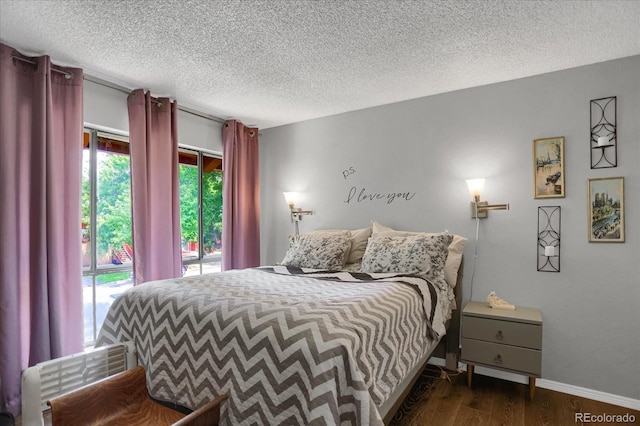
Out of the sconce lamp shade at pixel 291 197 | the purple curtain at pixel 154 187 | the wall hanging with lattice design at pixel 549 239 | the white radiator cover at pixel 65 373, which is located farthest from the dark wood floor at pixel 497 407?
the sconce lamp shade at pixel 291 197

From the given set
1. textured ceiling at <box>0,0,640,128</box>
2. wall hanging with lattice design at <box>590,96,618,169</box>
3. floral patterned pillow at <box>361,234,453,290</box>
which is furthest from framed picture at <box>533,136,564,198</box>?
floral patterned pillow at <box>361,234,453,290</box>

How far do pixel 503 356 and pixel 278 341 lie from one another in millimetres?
1763

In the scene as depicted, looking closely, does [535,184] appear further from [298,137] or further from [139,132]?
[139,132]

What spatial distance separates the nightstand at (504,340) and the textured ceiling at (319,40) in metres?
1.83

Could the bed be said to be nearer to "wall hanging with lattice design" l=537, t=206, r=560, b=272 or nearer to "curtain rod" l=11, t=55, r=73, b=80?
"wall hanging with lattice design" l=537, t=206, r=560, b=272

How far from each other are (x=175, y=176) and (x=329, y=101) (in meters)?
1.66

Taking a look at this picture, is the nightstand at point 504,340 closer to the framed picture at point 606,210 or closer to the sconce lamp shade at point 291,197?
the framed picture at point 606,210

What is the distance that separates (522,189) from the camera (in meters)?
2.66

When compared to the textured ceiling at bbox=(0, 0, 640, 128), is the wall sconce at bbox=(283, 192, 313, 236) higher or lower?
lower

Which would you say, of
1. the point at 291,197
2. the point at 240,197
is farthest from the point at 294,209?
the point at 240,197

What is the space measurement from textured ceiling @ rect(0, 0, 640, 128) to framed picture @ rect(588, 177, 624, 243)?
0.90 metres

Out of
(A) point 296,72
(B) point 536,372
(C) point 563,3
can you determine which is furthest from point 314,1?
(B) point 536,372

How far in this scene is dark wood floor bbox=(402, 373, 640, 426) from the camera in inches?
80.8

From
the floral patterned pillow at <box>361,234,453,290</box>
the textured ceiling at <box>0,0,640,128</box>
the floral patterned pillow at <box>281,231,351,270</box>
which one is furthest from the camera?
the floral patterned pillow at <box>281,231,351,270</box>
